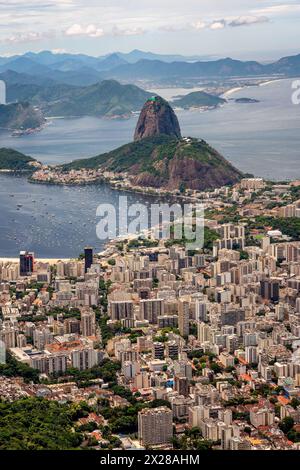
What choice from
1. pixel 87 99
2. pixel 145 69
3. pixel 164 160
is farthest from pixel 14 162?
pixel 145 69

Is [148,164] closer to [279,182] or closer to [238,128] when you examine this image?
[279,182]

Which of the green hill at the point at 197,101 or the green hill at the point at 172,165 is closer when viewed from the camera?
the green hill at the point at 172,165

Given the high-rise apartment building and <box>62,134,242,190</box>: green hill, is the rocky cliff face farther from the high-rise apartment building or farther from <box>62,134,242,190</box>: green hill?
the high-rise apartment building

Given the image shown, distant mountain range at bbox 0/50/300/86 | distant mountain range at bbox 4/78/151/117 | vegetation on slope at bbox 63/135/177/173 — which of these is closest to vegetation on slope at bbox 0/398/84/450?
vegetation on slope at bbox 63/135/177/173

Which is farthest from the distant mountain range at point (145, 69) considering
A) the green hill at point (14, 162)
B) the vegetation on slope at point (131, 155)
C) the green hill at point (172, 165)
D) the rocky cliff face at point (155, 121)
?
the green hill at point (172, 165)

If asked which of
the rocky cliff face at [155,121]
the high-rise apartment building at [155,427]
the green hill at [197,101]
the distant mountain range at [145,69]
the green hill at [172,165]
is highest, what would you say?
the distant mountain range at [145,69]

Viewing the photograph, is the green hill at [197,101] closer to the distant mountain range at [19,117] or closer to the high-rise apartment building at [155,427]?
the distant mountain range at [19,117]
